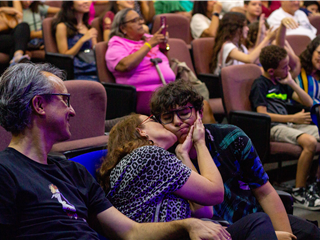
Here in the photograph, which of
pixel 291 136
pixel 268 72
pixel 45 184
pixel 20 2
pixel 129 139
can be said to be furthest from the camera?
pixel 20 2

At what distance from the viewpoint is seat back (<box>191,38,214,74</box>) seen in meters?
3.90

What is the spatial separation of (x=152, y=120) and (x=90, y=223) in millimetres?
475

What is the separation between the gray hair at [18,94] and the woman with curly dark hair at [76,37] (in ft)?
7.77

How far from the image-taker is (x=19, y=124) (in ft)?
3.74

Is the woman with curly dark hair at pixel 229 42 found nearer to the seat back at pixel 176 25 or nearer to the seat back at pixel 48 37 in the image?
the seat back at pixel 176 25

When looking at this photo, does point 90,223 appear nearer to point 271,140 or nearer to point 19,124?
point 19,124

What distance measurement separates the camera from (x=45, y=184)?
43.8 inches

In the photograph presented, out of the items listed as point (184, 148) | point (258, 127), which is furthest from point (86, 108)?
point (258, 127)

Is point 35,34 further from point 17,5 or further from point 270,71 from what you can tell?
point 270,71

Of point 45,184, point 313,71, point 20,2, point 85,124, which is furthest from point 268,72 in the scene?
point 20,2

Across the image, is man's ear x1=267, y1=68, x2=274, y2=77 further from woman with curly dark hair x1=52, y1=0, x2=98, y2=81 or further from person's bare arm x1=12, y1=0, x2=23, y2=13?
person's bare arm x1=12, y1=0, x2=23, y2=13

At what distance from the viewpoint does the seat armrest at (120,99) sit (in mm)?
A: 2945

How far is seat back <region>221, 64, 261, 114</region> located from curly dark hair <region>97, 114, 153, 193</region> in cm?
146

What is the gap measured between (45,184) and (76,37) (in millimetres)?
2790
